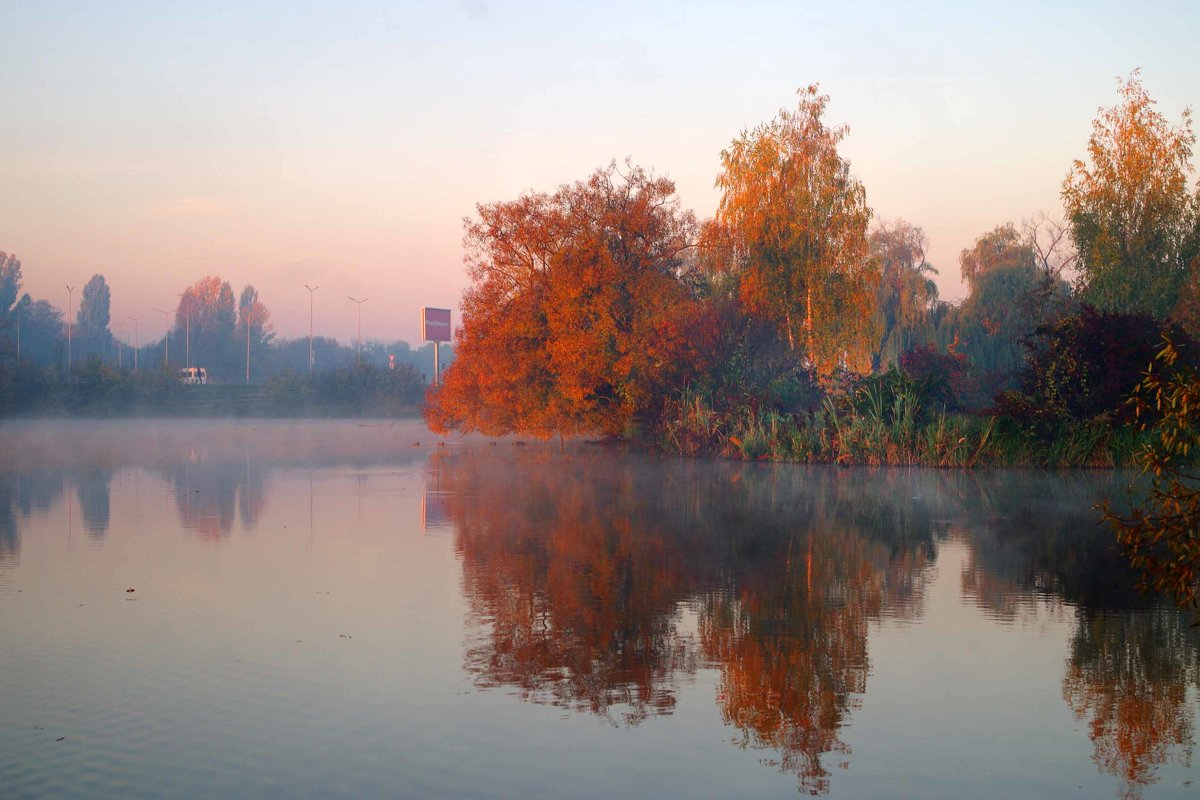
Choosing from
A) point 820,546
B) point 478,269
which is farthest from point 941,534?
point 478,269

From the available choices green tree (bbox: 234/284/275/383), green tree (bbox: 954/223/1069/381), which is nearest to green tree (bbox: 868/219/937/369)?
green tree (bbox: 954/223/1069/381)

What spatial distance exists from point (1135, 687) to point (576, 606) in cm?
477

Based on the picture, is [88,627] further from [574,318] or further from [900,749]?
[574,318]

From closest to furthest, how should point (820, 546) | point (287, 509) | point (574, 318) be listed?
point (820, 546) → point (287, 509) → point (574, 318)

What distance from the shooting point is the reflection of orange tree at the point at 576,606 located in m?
7.66

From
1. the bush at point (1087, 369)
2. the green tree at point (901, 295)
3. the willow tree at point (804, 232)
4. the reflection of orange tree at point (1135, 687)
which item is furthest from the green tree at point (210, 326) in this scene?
the reflection of orange tree at point (1135, 687)

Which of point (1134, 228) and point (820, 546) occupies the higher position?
point (1134, 228)

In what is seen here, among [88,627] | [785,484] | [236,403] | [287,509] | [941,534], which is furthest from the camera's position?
[236,403]

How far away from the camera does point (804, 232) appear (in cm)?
4747

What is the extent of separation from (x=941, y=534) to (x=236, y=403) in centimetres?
8385

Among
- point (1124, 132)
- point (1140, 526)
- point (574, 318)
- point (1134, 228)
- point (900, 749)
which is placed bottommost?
point (900, 749)

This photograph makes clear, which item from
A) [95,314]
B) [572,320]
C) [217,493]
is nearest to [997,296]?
[572,320]

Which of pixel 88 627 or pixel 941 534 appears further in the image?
pixel 941 534

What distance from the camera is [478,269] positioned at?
44.1 m
